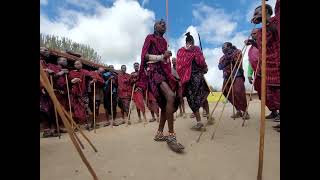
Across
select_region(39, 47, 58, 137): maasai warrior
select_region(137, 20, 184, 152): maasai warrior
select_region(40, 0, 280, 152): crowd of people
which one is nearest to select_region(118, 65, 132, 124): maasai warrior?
select_region(40, 0, 280, 152): crowd of people

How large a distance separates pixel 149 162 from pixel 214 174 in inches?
41.0

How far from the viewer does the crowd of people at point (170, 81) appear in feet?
19.1

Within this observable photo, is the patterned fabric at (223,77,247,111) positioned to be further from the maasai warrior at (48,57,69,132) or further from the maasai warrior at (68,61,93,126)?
the maasai warrior at (48,57,69,132)

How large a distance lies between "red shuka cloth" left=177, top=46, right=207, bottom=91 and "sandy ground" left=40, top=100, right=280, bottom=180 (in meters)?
1.65

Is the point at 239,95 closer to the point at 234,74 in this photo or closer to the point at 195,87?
the point at 234,74

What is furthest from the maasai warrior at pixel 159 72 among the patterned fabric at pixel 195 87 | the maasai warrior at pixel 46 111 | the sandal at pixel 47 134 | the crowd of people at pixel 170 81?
the sandal at pixel 47 134

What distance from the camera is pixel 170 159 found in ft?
16.2

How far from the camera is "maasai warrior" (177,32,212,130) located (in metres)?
7.79

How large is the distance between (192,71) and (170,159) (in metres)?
3.33

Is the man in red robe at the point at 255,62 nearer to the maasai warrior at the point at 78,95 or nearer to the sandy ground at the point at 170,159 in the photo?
the sandy ground at the point at 170,159

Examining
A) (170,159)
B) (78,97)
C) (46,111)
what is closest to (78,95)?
(78,97)

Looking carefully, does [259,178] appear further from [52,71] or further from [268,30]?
[52,71]
